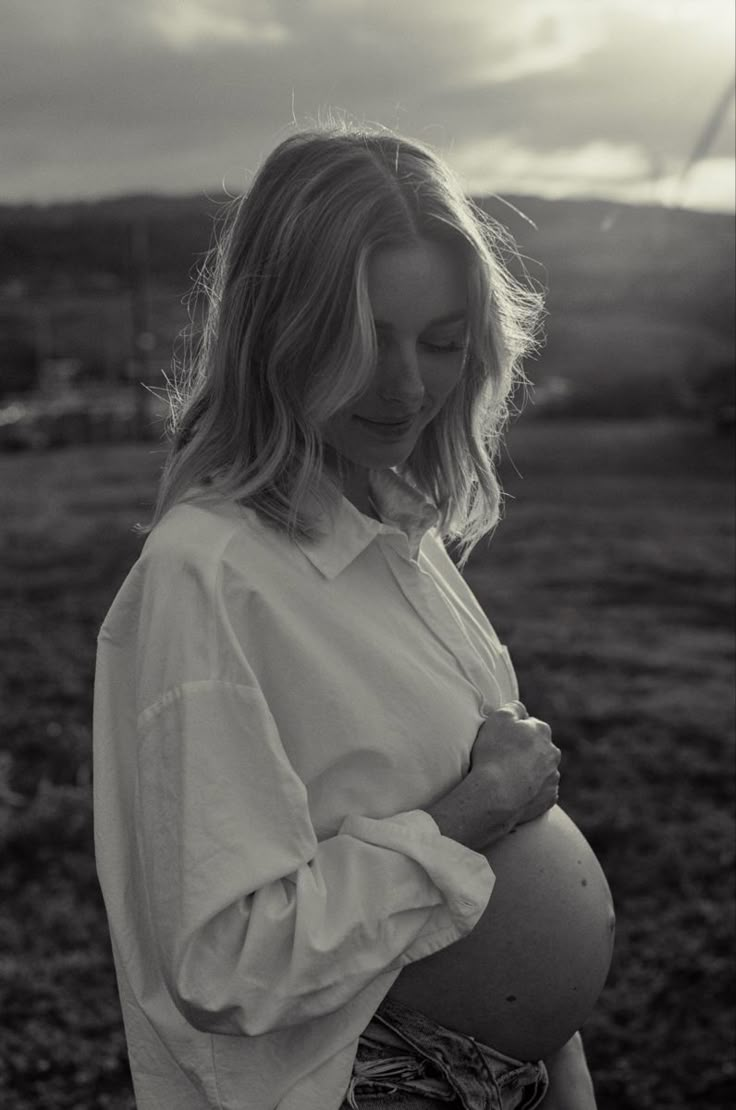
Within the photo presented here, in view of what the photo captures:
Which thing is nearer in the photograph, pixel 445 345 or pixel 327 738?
pixel 327 738

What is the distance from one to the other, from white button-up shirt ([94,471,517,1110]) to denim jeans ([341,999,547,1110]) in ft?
0.26

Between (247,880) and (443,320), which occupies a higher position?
(443,320)

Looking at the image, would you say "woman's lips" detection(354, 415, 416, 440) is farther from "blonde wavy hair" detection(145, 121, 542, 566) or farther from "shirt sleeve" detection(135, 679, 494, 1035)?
"shirt sleeve" detection(135, 679, 494, 1035)

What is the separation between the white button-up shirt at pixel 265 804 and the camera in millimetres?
1314

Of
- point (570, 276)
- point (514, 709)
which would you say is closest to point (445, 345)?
point (514, 709)

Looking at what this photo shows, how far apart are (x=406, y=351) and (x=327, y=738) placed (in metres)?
0.49

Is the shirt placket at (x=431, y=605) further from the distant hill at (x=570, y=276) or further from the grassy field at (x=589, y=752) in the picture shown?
the distant hill at (x=570, y=276)

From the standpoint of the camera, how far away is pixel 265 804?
134cm

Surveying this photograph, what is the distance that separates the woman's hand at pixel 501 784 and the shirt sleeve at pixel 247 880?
0.12 m

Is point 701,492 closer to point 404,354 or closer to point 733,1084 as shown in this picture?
point 733,1084

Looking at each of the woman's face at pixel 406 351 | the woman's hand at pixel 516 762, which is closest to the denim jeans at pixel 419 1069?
the woman's hand at pixel 516 762

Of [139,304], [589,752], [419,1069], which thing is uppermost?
[419,1069]

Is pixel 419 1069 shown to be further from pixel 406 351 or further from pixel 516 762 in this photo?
pixel 406 351

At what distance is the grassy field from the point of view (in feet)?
11.5
